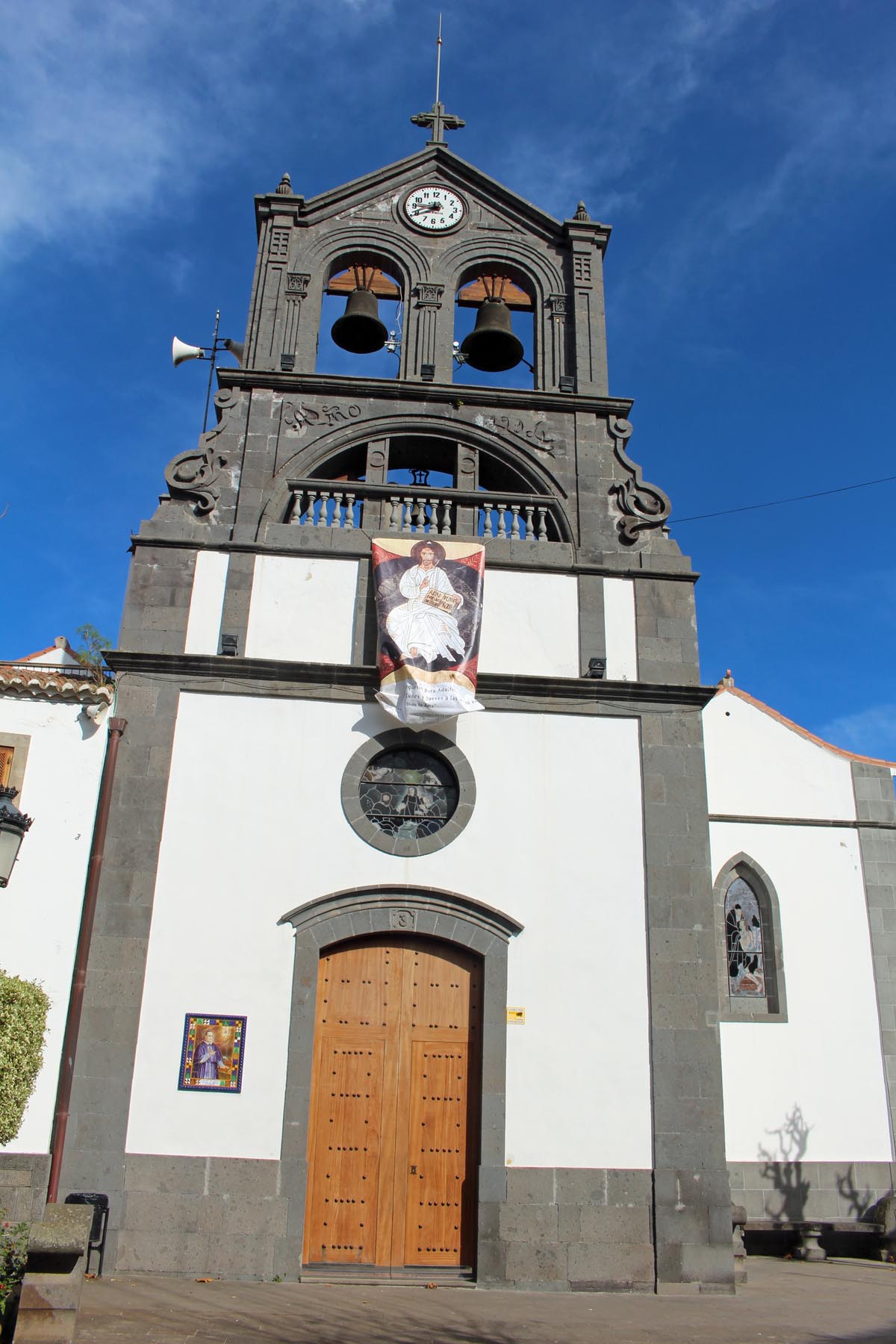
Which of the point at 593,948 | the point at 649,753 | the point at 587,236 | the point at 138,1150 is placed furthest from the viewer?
the point at 587,236

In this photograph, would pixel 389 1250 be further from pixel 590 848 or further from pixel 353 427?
pixel 353 427

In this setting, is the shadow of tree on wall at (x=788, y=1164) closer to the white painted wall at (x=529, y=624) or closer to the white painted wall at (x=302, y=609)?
the white painted wall at (x=529, y=624)

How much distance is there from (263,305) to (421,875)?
26.0 feet

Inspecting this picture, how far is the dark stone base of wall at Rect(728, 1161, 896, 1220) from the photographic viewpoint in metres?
13.3

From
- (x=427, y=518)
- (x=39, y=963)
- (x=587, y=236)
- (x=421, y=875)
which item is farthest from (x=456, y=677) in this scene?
(x=587, y=236)

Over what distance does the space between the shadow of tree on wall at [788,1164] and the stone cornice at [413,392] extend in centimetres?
941

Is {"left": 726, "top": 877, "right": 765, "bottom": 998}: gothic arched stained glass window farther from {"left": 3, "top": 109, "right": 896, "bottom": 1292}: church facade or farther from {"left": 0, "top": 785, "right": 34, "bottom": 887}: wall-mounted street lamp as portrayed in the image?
{"left": 0, "top": 785, "right": 34, "bottom": 887}: wall-mounted street lamp

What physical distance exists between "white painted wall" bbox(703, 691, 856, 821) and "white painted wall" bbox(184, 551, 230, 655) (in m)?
7.29

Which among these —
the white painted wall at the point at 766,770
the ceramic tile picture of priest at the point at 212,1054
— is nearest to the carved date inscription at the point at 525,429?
the white painted wall at the point at 766,770

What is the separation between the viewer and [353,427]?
13.2 metres

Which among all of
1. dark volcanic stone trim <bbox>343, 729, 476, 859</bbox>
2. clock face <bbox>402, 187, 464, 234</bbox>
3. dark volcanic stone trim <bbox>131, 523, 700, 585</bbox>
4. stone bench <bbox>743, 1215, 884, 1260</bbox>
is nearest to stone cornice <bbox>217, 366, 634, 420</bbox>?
dark volcanic stone trim <bbox>131, 523, 700, 585</bbox>

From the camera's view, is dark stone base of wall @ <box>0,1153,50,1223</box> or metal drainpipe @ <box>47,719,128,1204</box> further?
metal drainpipe @ <box>47,719,128,1204</box>

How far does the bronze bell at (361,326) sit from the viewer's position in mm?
13998

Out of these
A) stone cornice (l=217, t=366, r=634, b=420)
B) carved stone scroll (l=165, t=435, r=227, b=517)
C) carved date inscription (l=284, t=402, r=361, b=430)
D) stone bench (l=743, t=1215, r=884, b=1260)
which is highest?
stone cornice (l=217, t=366, r=634, b=420)
